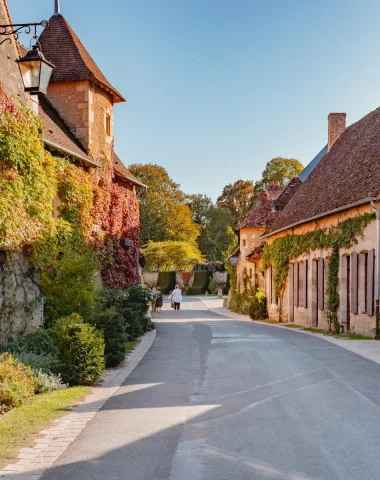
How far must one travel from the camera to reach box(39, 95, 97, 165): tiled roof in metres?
14.8

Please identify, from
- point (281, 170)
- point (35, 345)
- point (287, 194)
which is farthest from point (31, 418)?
point (281, 170)

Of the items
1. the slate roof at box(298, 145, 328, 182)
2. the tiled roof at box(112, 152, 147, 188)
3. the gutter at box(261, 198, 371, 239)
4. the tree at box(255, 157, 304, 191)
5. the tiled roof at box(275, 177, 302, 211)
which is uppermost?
the tree at box(255, 157, 304, 191)

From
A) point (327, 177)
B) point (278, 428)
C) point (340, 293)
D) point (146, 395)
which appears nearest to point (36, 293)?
point (146, 395)

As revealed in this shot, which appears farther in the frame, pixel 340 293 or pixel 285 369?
pixel 340 293

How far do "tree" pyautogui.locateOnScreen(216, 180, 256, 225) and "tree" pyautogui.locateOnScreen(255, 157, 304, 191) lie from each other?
916 cm

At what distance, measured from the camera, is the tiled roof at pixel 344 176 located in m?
17.7

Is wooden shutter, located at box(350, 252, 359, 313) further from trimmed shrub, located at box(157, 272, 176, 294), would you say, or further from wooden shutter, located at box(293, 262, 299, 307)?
trimmed shrub, located at box(157, 272, 176, 294)

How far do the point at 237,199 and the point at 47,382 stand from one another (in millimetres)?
68800

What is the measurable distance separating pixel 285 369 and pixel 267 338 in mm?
5611

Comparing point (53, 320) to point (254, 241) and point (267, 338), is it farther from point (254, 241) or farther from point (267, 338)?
point (254, 241)

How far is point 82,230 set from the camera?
51.8 feet

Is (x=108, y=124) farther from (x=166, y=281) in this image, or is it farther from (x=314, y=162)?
(x=166, y=281)

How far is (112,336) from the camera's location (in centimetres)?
1102

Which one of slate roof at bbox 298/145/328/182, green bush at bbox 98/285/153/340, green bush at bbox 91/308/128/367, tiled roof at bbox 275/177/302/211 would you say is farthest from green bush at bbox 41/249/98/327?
tiled roof at bbox 275/177/302/211
